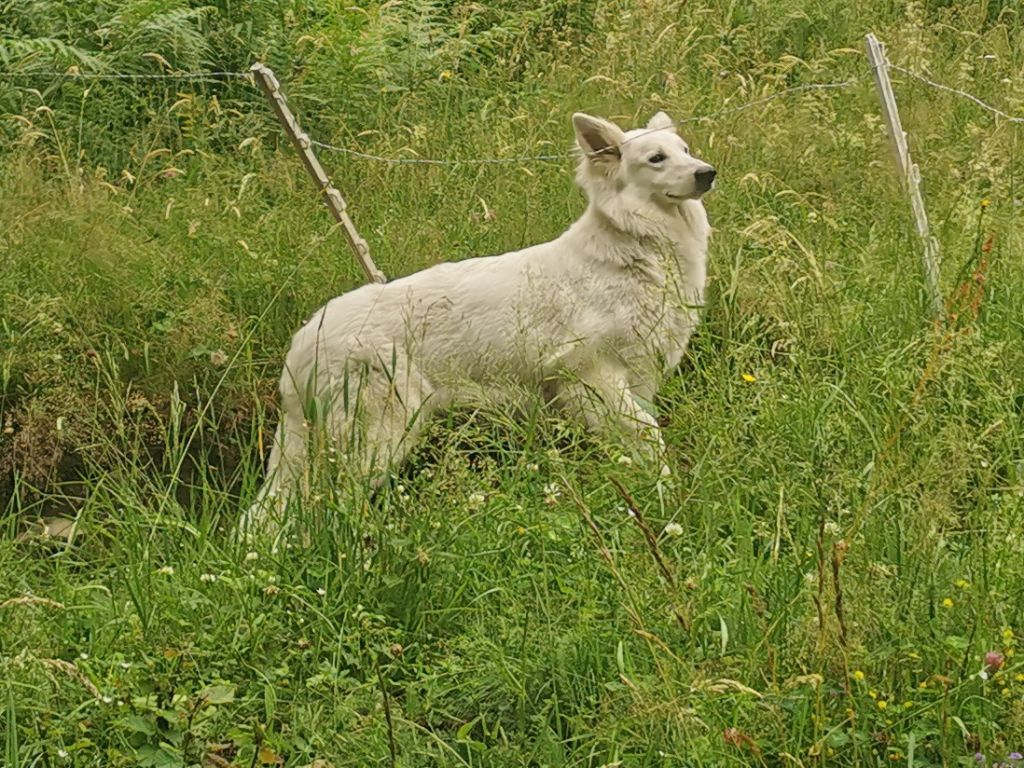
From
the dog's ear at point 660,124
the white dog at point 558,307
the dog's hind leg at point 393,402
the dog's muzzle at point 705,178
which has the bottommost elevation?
the dog's hind leg at point 393,402

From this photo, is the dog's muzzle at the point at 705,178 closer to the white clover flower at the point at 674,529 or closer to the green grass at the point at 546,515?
the green grass at the point at 546,515

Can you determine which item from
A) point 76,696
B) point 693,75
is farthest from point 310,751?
point 693,75

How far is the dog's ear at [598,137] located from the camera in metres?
6.07

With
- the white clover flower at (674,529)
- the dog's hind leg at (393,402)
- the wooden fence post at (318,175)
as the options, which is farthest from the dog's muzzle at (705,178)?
the white clover flower at (674,529)

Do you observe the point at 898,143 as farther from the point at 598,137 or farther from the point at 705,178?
the point at 598,137

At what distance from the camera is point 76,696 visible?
12.7 ft

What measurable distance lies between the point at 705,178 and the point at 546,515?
2001mm

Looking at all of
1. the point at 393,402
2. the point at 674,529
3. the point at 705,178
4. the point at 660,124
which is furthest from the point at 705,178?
the point at 674,529

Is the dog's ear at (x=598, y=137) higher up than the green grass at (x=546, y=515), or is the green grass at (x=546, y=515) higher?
the dog's ear at (x=598, y=137)

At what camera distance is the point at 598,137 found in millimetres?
6141

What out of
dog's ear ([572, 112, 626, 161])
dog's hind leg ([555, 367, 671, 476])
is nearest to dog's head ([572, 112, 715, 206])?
dog's ear ([572, 112, 626, 161])

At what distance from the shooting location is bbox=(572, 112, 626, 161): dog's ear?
6070mm

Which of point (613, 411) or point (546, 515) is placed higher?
point (613, 411)

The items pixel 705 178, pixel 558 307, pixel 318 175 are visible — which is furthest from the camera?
pixel 318 175
